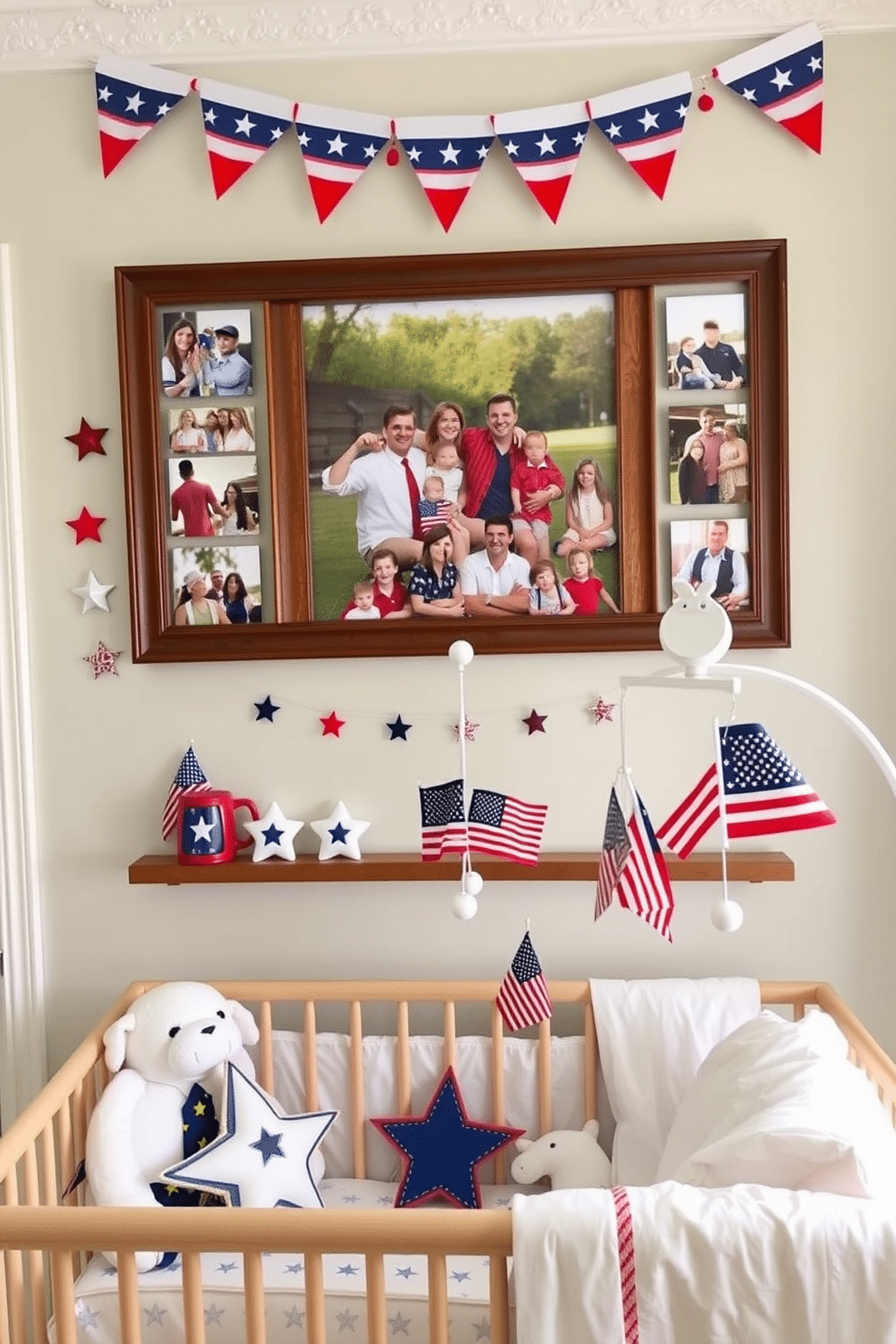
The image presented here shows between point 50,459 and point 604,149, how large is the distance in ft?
3.82

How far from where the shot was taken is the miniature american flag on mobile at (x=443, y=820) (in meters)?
1.91

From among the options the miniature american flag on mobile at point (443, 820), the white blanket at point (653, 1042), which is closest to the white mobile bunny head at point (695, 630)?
the miniature american flag on mobile at point (443, 820)

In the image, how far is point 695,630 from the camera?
1.47 m

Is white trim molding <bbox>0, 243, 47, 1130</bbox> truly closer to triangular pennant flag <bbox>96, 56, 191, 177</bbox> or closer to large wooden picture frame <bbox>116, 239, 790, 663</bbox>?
large wooden picture frame <bbox>116, 239, 790, 663</bbox>

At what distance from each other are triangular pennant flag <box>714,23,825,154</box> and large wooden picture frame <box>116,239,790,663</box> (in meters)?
0.24

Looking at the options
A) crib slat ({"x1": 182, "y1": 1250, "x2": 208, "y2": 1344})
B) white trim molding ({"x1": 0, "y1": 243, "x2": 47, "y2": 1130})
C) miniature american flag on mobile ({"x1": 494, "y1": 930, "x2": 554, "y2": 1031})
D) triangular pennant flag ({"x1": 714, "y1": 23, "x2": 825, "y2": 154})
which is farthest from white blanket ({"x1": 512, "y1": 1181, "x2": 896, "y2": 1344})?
triangular pennant flag ({"x1": 714, "y1": 23, "x2": 825, "y2": 154})

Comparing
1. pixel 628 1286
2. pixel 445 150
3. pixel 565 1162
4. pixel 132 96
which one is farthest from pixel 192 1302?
pixel 132 96

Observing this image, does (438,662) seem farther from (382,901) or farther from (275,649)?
(382,901)

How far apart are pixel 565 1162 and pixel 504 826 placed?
1.98 ft

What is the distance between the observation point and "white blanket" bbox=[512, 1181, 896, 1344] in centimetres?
133

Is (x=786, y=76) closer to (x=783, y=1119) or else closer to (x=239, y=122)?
Answer: (x=239, y=122)

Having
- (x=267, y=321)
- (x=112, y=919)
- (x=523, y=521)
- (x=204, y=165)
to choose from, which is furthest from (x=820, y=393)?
(x=112, y=919)

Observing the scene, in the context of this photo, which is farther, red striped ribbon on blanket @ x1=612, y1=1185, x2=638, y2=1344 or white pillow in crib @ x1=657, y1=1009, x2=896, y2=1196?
white pillow in crib @ x1=657, y1=1009, x2=896, y2=1196

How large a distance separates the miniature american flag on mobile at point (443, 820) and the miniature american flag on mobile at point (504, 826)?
0.02 m
